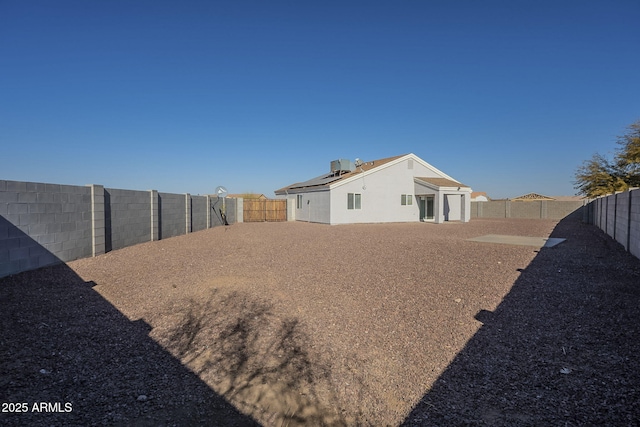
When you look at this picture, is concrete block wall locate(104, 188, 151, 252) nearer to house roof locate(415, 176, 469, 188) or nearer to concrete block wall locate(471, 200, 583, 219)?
house roof locate(415, 176, 469, 188)

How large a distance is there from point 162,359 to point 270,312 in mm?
1721

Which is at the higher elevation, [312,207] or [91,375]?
[312,207]

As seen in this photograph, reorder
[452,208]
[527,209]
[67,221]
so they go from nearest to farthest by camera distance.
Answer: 1. [67,221]
2. [452,208]
3. [527,209]

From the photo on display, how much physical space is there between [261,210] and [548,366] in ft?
86.8

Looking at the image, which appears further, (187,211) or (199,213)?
(199,213)

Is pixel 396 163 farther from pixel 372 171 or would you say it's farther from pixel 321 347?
pixel 321 347

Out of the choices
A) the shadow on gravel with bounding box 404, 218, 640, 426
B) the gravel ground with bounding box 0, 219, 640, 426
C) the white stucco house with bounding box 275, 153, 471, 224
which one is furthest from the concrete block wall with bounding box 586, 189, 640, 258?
the white stucco house with bounding box 275, 153, 471, 224

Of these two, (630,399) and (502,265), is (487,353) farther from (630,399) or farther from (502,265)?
(502,265)

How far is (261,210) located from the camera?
94.8ft

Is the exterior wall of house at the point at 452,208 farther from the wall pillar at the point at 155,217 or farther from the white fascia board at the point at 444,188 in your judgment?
the wall pillar at the point at 155,217

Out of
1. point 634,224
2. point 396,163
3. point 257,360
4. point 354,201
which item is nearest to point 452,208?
point 396,163

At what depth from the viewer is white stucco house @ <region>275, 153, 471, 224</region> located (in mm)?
24625

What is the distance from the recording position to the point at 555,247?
11.7m

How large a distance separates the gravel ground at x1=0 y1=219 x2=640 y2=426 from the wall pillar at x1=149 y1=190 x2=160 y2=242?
620 cm
